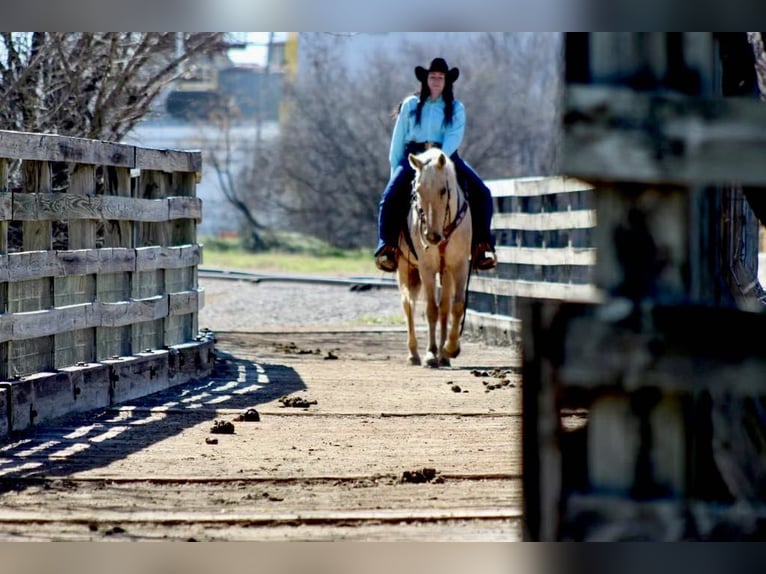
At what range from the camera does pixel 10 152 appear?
806 centimetres

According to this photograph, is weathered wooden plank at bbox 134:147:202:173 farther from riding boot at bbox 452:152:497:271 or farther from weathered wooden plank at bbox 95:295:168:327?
riding boot at bbox 452:152:497:271

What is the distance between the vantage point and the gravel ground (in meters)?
19.2

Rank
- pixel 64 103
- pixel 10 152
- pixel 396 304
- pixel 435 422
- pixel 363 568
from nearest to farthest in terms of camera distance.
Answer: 1. pixel 363 568
2. pixel 10 152
3. pixel 435 422
4. pixel 64 103
5. pixel 396 304

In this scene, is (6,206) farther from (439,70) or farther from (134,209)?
(439,70)

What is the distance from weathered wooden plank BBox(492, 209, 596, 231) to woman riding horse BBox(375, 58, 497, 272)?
3.00ft

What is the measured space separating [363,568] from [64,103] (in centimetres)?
989

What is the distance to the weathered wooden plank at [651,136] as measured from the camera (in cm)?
334

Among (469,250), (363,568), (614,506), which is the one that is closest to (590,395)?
(614,506)

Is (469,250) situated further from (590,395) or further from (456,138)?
(590,395)

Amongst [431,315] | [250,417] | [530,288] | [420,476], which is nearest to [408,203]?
[431,315]

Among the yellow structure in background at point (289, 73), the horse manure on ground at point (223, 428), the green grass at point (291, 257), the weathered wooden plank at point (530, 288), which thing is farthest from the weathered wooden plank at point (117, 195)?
the yellow structure in background at point (289, 73)

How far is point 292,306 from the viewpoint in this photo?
21.5m

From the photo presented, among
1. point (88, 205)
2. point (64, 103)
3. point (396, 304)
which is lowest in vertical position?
point (396, 304)

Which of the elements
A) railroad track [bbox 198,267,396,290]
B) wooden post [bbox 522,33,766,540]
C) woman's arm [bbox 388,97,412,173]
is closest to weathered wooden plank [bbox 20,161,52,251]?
woman's arm [bbox 388,97,412,173]
